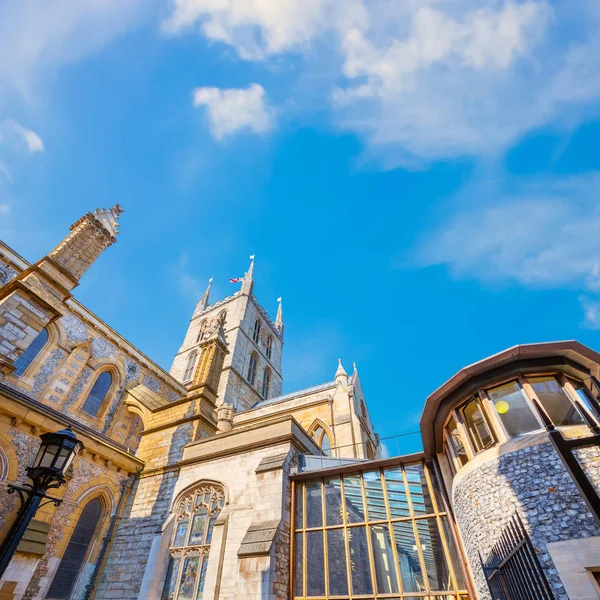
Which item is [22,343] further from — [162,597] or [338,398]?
[338,398]

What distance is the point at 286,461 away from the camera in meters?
9.29

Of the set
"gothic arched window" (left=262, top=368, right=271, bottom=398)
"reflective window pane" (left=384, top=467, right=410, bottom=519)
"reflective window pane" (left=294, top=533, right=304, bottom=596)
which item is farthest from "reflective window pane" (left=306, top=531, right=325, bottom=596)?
"gothic arched window" (left=262, top=368, right=271, bottom=398)

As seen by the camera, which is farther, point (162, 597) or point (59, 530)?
point (59, 530)

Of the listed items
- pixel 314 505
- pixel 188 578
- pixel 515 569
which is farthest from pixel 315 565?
pixel 515 569

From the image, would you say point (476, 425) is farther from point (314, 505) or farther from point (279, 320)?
point (279, 320)

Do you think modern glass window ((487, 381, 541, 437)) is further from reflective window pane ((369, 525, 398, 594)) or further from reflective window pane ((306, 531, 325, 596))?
reflective window pane ((306, 531, 325, 596))

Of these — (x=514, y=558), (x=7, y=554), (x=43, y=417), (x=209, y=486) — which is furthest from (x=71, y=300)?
(x=514, y=558)

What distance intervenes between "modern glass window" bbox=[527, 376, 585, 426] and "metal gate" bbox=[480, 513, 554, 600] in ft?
6.82

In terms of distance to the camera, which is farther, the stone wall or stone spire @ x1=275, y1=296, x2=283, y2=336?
stone spire @ x1=275, y1=296, x2=283, y2=336

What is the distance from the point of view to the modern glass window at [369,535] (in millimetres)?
7645

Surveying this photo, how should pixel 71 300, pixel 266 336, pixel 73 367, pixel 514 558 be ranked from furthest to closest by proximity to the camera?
pixel 266 336
pixel 71 300
pixel 73 367
pixel 514 558

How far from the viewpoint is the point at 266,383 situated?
35.9m

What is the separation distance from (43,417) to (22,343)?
2.33m

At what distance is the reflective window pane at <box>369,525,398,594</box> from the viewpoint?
772 cm
